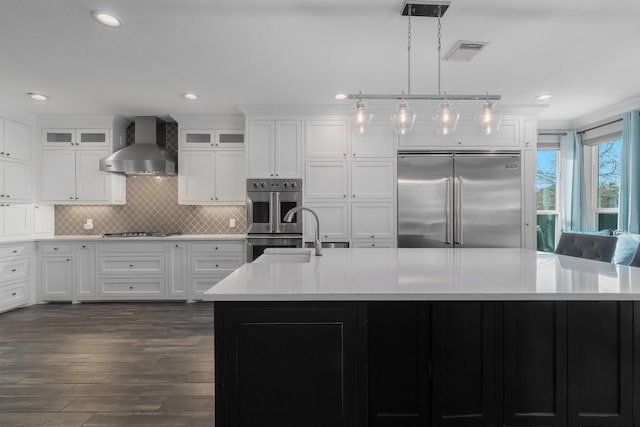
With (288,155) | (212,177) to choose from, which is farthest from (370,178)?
(212,177)

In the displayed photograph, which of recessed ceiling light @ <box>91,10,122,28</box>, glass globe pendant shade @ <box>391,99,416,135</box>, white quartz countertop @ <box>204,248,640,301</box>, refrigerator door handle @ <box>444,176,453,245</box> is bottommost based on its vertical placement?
white quartz countertop @ <box>204,248,640,301</box>

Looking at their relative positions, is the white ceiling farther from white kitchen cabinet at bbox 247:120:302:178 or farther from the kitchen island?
the kitchen island

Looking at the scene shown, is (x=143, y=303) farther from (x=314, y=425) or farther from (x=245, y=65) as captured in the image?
(x=314, y=425)

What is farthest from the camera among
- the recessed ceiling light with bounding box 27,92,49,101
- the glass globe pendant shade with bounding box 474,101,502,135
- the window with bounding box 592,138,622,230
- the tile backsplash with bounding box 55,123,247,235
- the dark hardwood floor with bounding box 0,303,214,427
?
the tile backsplash with bounding box 55,123,247,235

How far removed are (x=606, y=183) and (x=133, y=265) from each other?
6.40 m

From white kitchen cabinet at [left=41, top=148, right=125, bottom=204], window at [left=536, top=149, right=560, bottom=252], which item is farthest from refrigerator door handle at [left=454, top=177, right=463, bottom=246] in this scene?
white kitchen cabinet at [left=41, top=148, right=125, bottom=204]

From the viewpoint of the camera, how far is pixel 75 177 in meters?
4.89

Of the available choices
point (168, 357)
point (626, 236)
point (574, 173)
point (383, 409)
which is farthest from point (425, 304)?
point (574, 173)

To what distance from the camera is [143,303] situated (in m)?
4.72

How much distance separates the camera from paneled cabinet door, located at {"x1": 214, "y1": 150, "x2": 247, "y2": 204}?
492 centimetres

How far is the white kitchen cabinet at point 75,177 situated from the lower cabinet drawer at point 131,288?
111cm

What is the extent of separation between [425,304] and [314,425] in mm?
677

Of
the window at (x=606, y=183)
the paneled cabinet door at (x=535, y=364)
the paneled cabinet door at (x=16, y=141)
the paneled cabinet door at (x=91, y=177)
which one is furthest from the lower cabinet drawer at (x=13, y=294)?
the window at (x=606, y=183)

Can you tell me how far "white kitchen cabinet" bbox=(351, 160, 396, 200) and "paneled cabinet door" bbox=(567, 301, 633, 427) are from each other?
3.03 m
